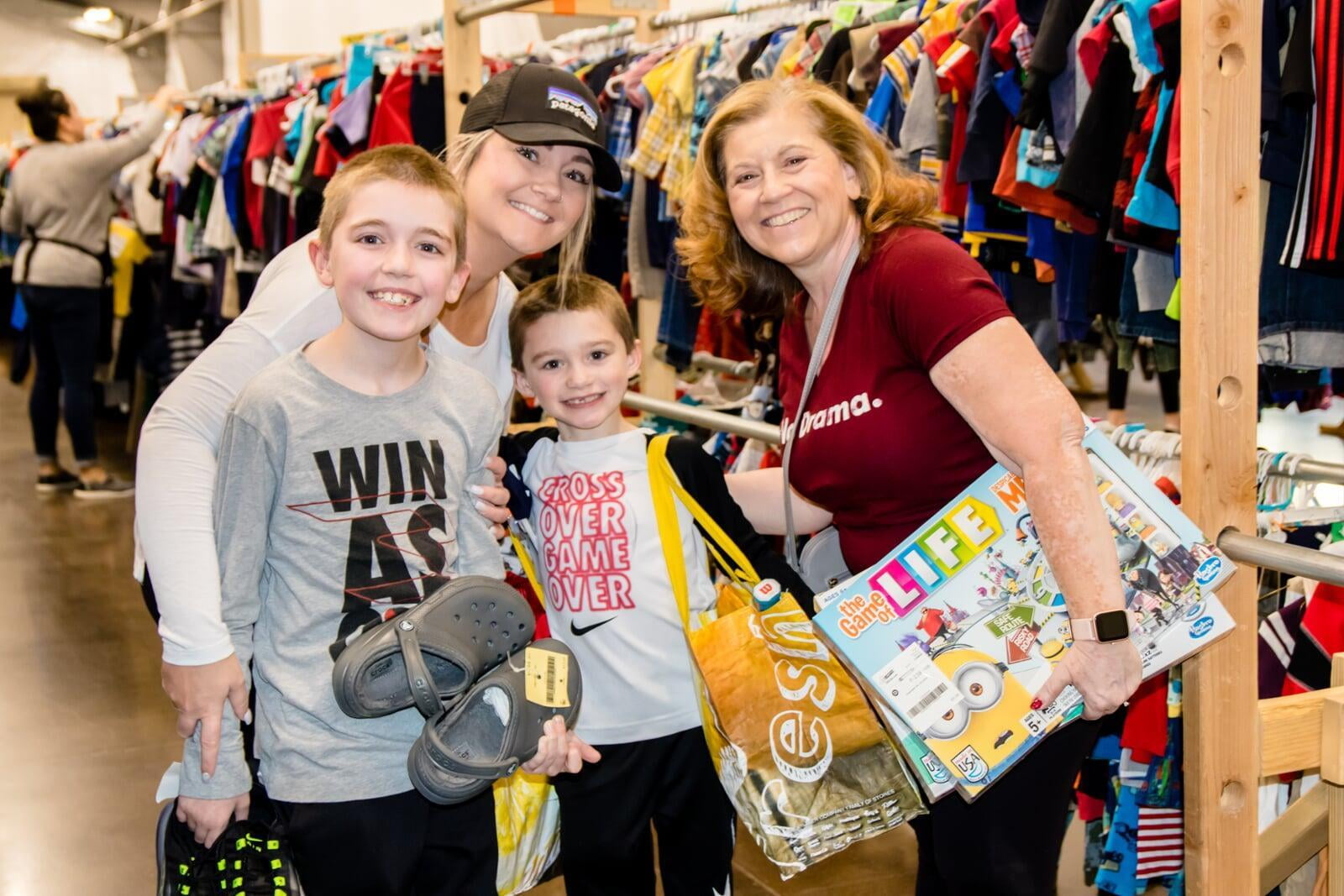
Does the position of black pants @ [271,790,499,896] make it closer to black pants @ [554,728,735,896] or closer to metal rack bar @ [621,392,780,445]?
black pants @ [554,728,735,896]

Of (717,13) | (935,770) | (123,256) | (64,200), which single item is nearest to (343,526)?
(935,770)

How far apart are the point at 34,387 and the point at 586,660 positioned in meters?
6.07

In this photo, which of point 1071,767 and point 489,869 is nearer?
point 1071,767

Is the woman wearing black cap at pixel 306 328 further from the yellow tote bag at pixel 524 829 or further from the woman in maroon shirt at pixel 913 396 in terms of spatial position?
the yellow tote bag at pixel 524 829

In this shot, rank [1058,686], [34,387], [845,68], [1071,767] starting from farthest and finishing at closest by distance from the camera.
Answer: [34,387]
[845,68]
[1071,767]
[1058,686]

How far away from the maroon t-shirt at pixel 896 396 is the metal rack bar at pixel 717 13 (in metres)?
2.52

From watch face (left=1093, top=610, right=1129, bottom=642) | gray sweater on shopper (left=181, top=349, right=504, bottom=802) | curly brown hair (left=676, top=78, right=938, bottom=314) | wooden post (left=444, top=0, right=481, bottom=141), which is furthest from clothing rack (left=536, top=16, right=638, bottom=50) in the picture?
watch face (left=1093, top=610, right=1129, bottom=642)

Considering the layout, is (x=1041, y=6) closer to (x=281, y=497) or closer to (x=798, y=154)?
(x=798, y=154)

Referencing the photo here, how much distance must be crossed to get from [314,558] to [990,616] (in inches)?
33.0

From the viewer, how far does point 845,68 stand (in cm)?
345

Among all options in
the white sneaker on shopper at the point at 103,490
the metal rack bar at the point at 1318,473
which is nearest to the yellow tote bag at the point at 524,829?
the metal rack bar at the point at 1318,473

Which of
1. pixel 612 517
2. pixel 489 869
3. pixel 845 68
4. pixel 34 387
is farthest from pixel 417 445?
pixel 34 387

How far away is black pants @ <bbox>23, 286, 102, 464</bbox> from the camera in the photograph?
259 inches

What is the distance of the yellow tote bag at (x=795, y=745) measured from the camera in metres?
1.66
